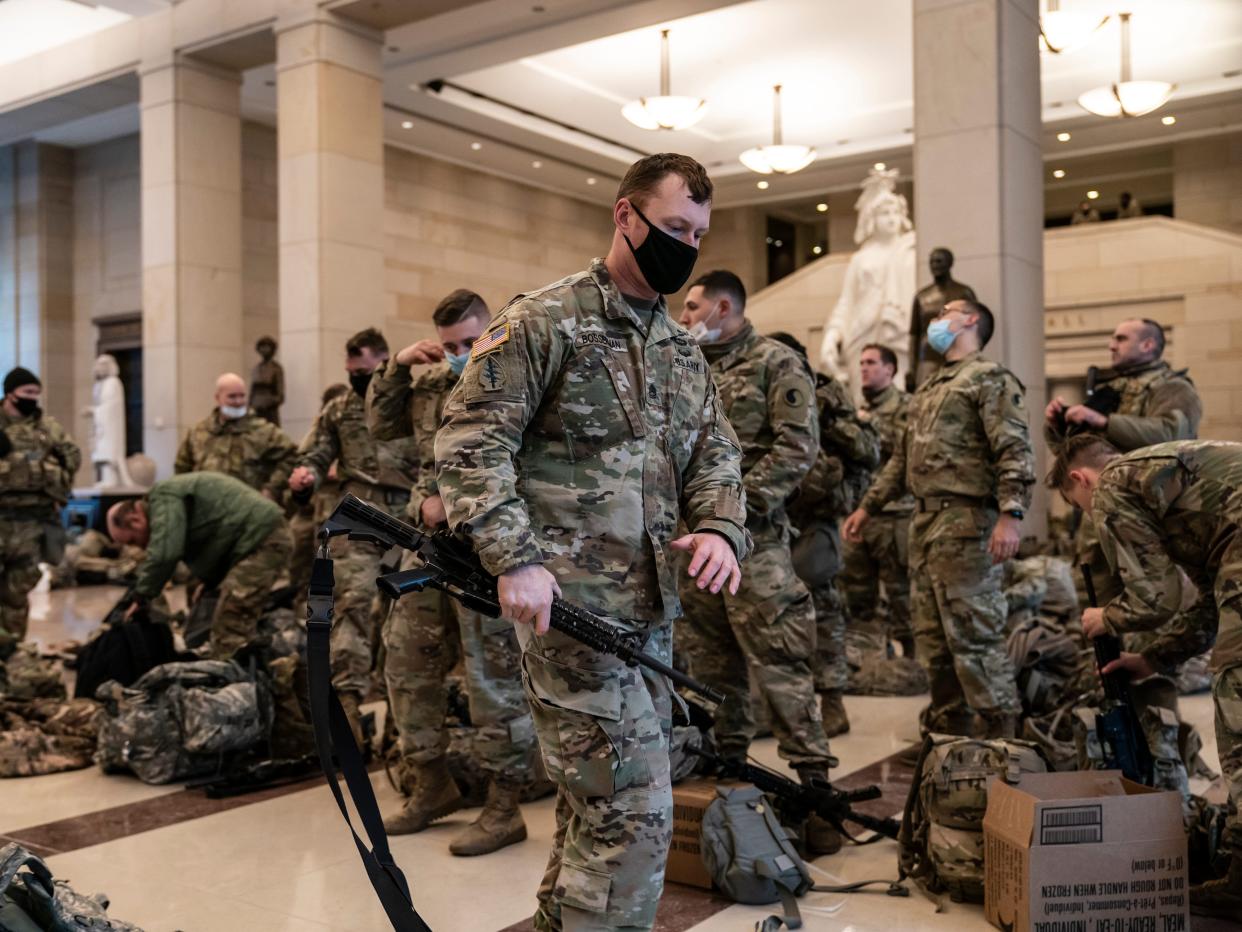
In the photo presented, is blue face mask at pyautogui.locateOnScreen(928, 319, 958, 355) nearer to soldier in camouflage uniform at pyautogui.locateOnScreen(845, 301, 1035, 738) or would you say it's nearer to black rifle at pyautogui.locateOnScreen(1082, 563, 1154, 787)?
soldier in camouflage uniform at pyautogui.locateOnScreen(845, 301, 1035, 738)

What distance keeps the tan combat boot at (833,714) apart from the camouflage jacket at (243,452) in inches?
142

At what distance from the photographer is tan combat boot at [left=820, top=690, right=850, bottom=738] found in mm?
5141

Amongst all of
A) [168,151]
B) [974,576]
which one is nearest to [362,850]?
[974,576]

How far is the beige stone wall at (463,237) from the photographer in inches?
671

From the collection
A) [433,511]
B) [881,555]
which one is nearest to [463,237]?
[881,555]

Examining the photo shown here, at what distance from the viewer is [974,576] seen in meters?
4.35

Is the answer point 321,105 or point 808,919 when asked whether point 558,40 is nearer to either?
point 321,105

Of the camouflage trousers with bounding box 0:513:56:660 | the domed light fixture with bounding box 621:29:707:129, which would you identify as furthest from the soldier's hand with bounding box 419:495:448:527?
the domed light fixture with bounding box 621:29:707:129

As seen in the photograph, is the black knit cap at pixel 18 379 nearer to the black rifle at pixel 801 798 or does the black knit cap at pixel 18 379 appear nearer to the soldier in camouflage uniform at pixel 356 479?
the soldier in camouflage uniform at pixel 356 479

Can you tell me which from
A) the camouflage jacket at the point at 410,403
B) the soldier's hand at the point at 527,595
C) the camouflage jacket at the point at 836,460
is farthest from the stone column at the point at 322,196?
the soldier's hand at the point at 527,595

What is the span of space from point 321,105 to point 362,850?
8841mm

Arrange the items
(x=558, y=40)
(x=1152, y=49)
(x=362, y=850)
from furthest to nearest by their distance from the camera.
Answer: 1. (x=1152, y=49)
2. (x=558, y=40)
3. (x=362, y=850)

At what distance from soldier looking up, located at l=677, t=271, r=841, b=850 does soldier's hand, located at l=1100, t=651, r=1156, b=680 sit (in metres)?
0.88

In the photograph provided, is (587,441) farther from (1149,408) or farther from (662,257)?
(1149,408)
